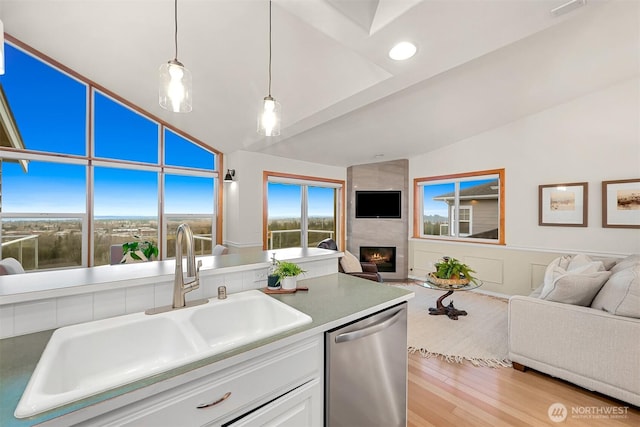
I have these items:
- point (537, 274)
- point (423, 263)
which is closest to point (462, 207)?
point (423, 263)

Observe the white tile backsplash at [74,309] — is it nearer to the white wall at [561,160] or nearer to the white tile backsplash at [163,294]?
the white tile backsplash at [163,294]

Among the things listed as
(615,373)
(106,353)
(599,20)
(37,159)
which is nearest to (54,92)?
(37,159)

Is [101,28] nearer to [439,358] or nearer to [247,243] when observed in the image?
[247,243]

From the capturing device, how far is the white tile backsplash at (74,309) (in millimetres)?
1089

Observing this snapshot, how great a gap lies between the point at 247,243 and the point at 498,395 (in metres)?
3.50

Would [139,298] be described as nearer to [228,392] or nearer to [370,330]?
[228,392]

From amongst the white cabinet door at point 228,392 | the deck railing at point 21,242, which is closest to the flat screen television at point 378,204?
the white cabinet door at point 228,392

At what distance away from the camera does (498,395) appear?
1938 mm

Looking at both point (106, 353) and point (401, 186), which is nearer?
point (106, 353)

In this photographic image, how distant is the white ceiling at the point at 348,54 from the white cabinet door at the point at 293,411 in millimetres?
1984

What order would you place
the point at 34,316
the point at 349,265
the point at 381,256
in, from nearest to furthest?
the point at 34,316
the point at 349,265
the point at 381,256

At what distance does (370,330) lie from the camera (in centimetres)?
127

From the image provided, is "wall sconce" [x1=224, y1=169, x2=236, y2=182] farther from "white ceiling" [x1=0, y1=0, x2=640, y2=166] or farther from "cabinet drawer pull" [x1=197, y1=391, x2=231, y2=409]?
"cabinet drawer pull" [x1=197, y1=391, x2=231, y2=409]

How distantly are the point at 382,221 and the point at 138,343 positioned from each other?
4.72 meters
